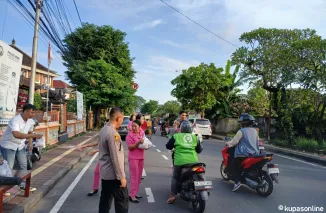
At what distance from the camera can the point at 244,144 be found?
671 cm

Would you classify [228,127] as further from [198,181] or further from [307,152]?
[198,181]

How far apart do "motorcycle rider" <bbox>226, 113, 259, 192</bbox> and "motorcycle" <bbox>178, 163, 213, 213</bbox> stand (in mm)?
1567

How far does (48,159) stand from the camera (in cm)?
1062

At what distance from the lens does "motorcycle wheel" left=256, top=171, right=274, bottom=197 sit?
20.5 ft

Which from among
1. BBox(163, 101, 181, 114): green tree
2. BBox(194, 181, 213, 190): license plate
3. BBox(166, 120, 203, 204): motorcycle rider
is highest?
BBox(163, 101, 181, 114): green tree

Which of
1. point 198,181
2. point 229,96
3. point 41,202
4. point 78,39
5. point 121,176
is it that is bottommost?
point 41,202

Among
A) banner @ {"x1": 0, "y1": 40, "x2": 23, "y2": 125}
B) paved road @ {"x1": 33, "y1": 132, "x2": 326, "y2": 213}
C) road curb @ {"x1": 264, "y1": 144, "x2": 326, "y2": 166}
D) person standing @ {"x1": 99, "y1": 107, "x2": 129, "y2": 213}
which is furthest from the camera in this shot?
road curb @ {"x1": 264, "y1": 144, "x2": 326, "y2": 166}

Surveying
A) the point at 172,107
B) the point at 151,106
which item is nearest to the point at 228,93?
the point at 172,107

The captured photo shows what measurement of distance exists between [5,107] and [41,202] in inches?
109

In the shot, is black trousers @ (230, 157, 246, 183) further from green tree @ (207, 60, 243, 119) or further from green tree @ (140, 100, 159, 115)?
green tree @ (140, 100, 159, 115)

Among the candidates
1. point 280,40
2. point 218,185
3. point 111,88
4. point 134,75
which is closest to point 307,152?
point 280,40

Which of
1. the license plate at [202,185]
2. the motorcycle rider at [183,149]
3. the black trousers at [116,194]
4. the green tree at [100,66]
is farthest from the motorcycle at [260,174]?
the green tree at [100,66]

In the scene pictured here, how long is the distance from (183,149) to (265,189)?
214cm

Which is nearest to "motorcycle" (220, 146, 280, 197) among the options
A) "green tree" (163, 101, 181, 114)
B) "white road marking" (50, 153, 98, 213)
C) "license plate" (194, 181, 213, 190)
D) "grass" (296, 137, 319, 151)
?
"license plate" (194, 181, 213, 190)
